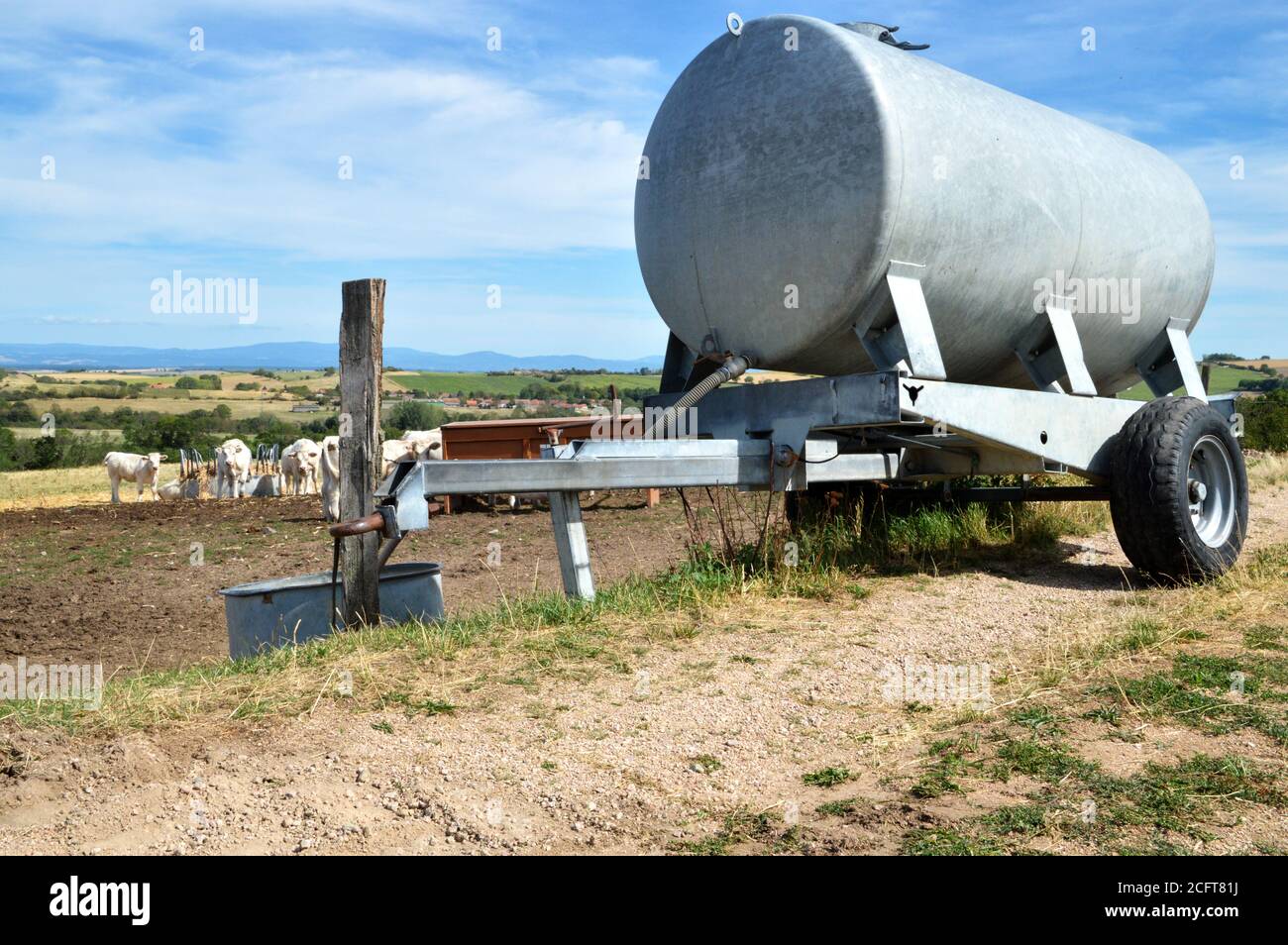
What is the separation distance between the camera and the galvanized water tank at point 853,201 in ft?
21.7

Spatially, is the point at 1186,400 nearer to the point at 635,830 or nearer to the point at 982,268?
the point at 982,268

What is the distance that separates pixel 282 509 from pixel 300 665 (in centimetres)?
1343

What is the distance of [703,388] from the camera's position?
7242 mm

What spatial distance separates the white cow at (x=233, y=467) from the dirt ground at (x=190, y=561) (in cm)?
407

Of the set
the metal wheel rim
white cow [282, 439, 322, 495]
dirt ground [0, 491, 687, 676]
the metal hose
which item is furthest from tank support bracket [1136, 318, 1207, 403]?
white cow [282, 439, 322, 495]

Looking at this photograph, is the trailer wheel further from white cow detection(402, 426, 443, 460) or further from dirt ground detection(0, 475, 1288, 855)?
white cow detection(402, 426, 443, 460)

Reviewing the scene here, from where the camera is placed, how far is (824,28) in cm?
680

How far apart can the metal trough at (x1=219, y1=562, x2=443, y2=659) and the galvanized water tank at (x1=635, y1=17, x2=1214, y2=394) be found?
2698 mm

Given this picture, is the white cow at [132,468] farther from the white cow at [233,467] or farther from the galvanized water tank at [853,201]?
the galvanized water tank at [853,201]

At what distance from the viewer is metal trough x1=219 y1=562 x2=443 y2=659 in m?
6.87

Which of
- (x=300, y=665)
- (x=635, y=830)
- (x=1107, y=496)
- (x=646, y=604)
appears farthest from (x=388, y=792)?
(x=1107, y=496)

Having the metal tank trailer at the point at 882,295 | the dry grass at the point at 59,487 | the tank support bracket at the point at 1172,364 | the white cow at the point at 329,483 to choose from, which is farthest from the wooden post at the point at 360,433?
the dry grass at the point at 59,487

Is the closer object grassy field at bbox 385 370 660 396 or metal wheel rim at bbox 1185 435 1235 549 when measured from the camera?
metal wheel rim at bbox 1185 435 1235 549

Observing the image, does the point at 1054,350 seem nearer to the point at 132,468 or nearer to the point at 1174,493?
the point at 1174,493
